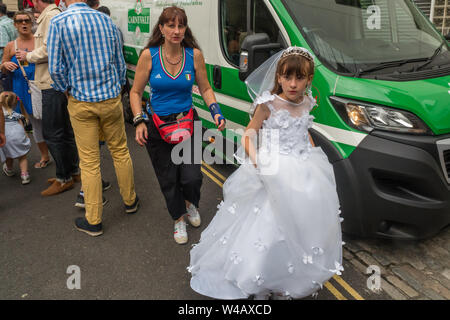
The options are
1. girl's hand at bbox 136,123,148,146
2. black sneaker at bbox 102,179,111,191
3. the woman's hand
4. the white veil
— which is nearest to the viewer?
the white veil

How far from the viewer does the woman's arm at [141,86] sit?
309 centimetres

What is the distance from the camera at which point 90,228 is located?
3.71 meters

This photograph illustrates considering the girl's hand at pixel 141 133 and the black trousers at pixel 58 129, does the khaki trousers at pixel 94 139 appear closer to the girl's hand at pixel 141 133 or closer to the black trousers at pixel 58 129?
the girl's hand at pixel 141 133

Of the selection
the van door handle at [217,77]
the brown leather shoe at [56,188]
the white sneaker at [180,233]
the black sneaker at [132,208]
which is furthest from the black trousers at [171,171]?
the brown leather shoe at [56,188]

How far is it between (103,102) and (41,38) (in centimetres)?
129

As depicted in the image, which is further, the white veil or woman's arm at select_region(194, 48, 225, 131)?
woman's arm at select_region(194, 48, 225, 131)

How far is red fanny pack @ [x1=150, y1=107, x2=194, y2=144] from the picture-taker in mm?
3244

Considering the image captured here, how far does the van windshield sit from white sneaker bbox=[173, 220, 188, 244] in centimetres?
189

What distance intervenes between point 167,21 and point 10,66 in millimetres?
2527

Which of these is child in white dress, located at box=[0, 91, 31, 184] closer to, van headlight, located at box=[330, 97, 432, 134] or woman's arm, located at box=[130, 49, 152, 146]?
woman's arm, located at box=[130, 49, 152, 146]

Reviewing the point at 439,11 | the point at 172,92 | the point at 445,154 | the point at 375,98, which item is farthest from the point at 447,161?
the point at 439,11

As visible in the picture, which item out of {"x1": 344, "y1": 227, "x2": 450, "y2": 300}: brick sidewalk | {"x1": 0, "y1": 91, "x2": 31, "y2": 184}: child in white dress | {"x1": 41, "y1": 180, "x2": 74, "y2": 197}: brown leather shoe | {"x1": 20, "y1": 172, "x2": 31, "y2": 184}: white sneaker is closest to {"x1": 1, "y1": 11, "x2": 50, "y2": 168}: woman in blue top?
{"x1": 0, "y1": 91, "x2": 31, "y2": 184}: child in white dress

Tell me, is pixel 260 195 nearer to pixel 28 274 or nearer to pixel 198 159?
pixel 198 159

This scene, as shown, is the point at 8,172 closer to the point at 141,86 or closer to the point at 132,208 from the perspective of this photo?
the point at 132,208
